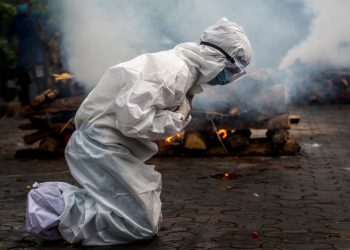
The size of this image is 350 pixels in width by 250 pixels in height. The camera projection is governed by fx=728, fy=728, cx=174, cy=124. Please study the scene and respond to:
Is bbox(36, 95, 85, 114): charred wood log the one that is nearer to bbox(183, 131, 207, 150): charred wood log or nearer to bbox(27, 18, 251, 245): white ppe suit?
bbox(183, 131, 207, 150): charred wood log

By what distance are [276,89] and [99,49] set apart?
2695mm

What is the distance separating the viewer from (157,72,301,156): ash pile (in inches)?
361

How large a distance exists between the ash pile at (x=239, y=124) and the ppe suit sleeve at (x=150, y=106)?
4251 mm

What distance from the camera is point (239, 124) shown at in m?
9.20

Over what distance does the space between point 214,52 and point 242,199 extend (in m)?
Answer: 1.92

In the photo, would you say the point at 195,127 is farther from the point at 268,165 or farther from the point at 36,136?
the point at 36,136

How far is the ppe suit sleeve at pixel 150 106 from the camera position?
473 centimetres

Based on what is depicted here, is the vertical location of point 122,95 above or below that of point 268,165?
above

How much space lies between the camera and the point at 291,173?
7914 mm

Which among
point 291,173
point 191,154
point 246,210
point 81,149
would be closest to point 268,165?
point 291,173

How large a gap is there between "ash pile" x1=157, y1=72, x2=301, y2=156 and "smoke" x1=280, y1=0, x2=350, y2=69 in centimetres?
231

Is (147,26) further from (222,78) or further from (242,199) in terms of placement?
(222,78)

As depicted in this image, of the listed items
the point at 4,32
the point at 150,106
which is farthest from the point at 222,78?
the point at 4,32

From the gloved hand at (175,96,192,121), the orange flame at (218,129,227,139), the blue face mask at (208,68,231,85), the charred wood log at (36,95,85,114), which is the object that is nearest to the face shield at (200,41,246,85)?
the blue face mask at (208,68,231,85)
